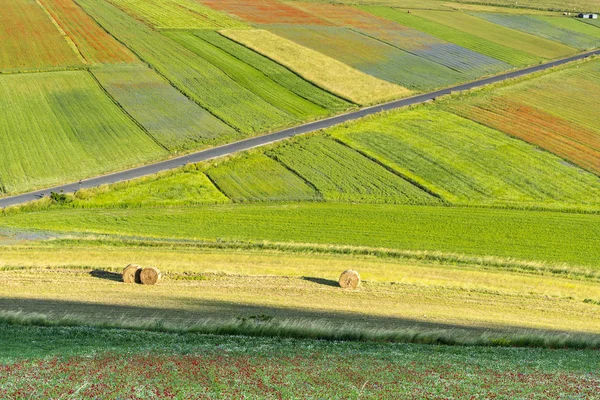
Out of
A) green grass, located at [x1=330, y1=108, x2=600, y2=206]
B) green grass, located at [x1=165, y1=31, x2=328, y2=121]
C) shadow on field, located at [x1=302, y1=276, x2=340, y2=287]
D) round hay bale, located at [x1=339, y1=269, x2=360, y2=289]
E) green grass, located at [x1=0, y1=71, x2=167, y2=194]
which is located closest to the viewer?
round hay bale, located at [x1=339, y1=269, x2=360, y2=289]

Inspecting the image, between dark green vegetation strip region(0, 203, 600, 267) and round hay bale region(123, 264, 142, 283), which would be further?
dark green vegetation strip region(0, 203, 600, 267)

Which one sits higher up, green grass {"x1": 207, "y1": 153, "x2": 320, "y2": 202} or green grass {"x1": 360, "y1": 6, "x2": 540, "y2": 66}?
green grass {"x1": 360, "y1": 6, "x2": 540, "y2": 66}

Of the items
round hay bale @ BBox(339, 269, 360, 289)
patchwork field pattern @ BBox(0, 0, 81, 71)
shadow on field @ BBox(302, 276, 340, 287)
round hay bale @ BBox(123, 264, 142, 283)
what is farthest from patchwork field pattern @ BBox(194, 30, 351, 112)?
round hay bale @ BBox(123, 264, 142, 283)

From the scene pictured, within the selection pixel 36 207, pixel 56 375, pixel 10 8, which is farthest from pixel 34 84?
pixel 56 375

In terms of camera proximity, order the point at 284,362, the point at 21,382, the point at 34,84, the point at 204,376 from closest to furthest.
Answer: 1. the point at 21,382
2. the point at 204,376
3. the point at 284,362
4. the point at 34,84

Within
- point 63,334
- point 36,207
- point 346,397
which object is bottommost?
point 36,207

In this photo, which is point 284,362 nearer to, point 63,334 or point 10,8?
point 63,334

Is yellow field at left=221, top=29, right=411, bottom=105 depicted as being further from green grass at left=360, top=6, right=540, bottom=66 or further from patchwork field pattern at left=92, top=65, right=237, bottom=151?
green grass at left=360, top=6, right=540, bottom=66
